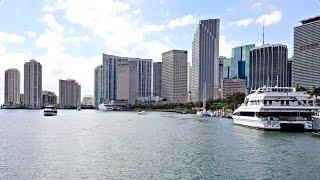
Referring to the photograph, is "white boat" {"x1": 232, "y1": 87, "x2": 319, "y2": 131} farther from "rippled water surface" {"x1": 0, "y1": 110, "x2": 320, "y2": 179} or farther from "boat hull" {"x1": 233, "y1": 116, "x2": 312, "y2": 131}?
"rippled water surface" {"x1": 0, "y1": 110, "x2": 320, "y2": 179}

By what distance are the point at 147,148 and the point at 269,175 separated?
18974 millimetres

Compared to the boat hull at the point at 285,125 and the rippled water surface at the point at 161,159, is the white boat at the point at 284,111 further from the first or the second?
the rippled water surface at the point at 161,159

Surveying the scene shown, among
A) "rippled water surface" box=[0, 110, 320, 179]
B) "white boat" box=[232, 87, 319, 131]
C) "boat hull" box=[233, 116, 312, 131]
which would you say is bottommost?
"rippled water surface" box=[0, 110, 320, 179]

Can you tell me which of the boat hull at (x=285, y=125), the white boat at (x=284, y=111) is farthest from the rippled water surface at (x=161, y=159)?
the white boat at (x=284, y=111)

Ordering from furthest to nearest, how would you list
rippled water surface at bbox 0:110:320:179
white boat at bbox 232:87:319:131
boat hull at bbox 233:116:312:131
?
white boat at bbox 232:87:319:131
boat hull at bbox 233:116:312:131
rippled water surface at bbox 0:110:320:179

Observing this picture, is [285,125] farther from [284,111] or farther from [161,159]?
[161,159]

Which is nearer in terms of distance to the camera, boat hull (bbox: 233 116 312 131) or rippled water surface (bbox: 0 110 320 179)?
rippled water surface (bbox: 0 110 320 179)

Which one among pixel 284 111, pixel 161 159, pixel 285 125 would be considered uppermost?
pixel 284 111

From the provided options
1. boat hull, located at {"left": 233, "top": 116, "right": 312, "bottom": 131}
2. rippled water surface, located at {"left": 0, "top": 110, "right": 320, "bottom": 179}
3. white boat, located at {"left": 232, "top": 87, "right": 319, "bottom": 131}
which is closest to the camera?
rippled water surface, located at {"left": 0, "top": 110, "right": 320, "bottom": 179}

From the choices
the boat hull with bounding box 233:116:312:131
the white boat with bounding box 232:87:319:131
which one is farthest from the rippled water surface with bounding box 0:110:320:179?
the white boat with bounding box 232:87:319:131

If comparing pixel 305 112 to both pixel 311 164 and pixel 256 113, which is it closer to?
pixel 256 113

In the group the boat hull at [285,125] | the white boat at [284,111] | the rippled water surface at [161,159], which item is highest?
the white boat at [284,111]

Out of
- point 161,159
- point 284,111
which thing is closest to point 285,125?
point 284,111

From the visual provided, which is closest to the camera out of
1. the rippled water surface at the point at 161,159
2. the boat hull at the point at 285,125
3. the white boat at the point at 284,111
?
the rippled water surface at the point at 161,159
